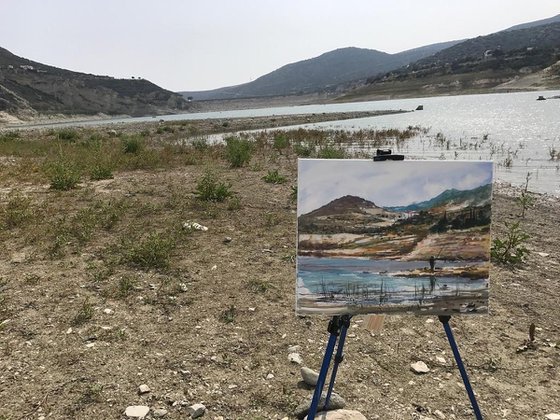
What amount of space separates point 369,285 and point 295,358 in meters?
1.73

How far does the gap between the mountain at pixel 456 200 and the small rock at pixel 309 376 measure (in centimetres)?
192

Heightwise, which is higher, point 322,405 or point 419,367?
point 322,405

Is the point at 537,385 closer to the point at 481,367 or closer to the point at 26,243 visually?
the point at 481,367

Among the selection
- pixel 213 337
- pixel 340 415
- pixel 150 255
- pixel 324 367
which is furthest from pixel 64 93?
pixel 324 367

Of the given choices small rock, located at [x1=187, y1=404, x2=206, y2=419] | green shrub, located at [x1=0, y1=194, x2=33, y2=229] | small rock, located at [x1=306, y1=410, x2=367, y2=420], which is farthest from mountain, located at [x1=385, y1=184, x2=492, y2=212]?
green shrub, located at [x1=0, y1=194, x2=33, y2=229]

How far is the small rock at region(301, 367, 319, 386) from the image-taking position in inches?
159

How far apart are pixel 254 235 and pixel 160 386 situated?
4511 millimetres

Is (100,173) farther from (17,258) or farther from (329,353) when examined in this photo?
(329,353)

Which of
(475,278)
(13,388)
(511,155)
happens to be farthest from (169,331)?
(511,155)

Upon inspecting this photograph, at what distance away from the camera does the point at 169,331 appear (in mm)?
4816

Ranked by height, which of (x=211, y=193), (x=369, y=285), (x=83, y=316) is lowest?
(x=83, y=316)

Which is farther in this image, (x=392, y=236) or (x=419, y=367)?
(x=419, y=367)

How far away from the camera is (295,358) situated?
4.42 metres

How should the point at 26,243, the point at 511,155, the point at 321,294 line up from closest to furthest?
1. the point at 321,294
2. the point at 26,243
3. the point at 511,155
